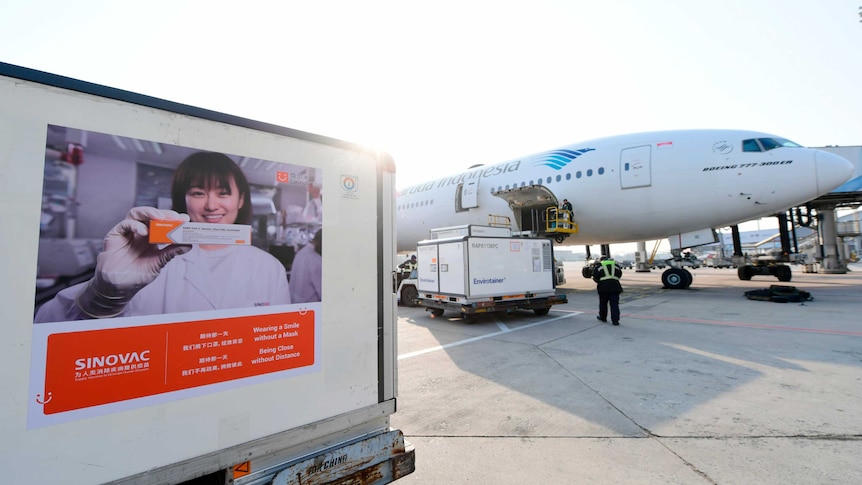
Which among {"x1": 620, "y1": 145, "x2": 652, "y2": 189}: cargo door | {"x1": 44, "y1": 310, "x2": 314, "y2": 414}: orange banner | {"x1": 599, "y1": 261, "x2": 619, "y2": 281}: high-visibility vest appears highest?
{"x1": 620, "y1": 145, "x2": 652, "y2": 189}: cargo door

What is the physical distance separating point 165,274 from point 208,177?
0.58 metres

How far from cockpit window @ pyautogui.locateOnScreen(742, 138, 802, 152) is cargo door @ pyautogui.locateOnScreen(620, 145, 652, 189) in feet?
9.05

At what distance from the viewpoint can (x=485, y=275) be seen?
9.18m

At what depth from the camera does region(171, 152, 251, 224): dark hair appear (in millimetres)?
2025

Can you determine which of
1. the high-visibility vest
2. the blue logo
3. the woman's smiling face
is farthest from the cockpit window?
the woman's smiling face

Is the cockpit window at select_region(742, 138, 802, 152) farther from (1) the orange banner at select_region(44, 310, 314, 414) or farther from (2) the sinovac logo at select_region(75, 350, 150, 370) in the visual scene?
(2) the sinovac logo at select_region(75, 350, 150, 370)

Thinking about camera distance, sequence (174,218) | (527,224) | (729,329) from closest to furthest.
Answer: (174,218)
(729,329)
(527,224)

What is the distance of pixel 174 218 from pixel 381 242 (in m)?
1.25

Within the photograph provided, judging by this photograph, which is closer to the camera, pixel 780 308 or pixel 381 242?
pixel 381 242

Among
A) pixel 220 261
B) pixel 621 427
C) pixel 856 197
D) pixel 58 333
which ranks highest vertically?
pixel 856 197

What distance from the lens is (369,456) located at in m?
2.44

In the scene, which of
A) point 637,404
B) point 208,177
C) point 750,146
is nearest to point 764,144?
point 750,146

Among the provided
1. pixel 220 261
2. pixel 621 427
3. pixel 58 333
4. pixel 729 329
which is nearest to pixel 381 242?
pixel 220 261

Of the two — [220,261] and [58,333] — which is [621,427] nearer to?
[220,261]
